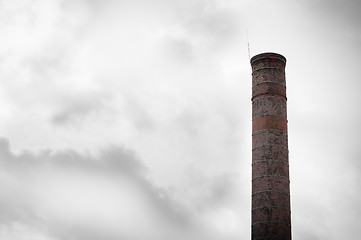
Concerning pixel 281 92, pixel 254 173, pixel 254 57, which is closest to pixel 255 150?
pixel 254 173

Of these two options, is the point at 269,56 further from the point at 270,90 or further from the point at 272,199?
the point at 272,199

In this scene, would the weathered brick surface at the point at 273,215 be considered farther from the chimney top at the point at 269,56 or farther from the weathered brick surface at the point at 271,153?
the chimney top at the point at 269,56

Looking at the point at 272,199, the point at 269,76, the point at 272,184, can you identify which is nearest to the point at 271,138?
the point at 272,184

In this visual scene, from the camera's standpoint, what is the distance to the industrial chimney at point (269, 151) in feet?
→ 87.4

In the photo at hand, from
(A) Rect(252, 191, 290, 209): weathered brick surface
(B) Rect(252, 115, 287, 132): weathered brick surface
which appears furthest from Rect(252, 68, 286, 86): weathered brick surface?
(A) Rect(252, 191, 290, 209): weathered brick surface

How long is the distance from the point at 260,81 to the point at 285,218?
7601 millimetres

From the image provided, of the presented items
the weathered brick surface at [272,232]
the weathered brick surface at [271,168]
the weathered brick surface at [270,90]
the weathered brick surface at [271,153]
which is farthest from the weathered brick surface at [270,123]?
the weathered brick surface at [272,232]

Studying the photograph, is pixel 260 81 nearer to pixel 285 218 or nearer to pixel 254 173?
pixel 254 173

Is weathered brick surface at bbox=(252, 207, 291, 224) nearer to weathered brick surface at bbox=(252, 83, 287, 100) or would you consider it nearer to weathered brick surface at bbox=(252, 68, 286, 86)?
weathered brick surface at bbox=(252, 83, 287, 100)

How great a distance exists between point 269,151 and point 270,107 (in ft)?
8.15

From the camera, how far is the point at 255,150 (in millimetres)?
28250

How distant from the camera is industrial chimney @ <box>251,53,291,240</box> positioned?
26.6 meters

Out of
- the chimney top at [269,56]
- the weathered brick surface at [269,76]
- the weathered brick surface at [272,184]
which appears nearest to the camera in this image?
the weathered brick surface at [272,184]

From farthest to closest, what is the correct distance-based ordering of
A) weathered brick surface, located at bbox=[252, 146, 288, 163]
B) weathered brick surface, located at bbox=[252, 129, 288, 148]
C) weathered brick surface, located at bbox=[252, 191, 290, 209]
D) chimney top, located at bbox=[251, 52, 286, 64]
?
1. chimney top, located at bbox=[251, 52, 286, 64]
2. weathered brick surface, located at bbox=[252, 129, 288, 148]
3. weathered brick surface, located at bbox=[252, 146, 288, 163]
4. weathered brick surface, located at bbox=[252, 191, 290, 209]
